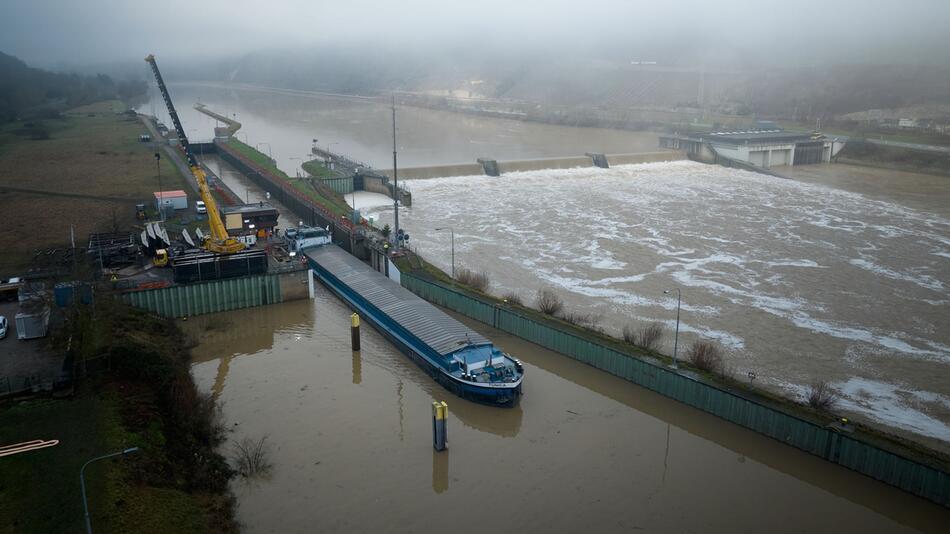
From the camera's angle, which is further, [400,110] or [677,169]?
[400,110]

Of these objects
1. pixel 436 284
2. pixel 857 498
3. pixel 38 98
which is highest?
pixel 38 98

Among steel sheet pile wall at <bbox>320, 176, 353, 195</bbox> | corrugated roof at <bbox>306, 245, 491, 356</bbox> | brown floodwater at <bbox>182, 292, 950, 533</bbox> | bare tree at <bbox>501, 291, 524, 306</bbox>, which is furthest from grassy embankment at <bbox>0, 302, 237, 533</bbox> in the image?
steel sheet pile wall at <bbox>320, 176, 353, 195</bbox>

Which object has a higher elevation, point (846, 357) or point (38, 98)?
point (38, 98)

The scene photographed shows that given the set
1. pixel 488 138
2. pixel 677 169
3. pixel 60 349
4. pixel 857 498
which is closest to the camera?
pixel 857 498

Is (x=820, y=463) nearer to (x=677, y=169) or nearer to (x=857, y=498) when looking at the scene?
(x=857, y=498)

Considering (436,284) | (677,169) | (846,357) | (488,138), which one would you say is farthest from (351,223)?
(488,138)

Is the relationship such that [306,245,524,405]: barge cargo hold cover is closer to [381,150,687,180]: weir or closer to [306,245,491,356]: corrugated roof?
[306,245,491,356]: corrugated roof

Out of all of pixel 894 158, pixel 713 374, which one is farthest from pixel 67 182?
pixel 894 158
